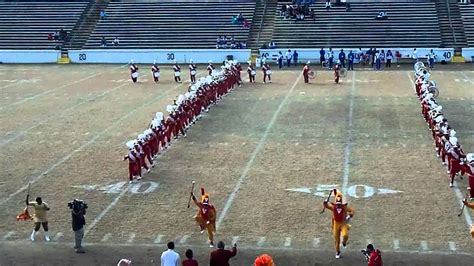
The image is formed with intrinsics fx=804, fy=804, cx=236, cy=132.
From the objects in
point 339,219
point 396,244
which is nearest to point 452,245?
point 396,244

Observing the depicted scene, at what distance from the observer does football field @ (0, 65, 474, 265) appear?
11.8 meters

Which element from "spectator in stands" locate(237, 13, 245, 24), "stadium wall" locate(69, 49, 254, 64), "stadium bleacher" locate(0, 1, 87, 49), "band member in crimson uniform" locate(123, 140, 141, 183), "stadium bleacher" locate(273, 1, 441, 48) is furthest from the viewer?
"spectator in stands" locate(237, 13, 245, 24)

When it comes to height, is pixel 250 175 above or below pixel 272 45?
below

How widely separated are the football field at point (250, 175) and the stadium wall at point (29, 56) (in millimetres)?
13933

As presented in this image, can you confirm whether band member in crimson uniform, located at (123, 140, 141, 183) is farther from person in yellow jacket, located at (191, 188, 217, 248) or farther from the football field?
person in yellow jacket, located at (191, 188, 217, 248)

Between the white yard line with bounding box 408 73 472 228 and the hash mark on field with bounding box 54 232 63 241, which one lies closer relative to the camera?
the hash mark on field with bounding box 54 232 63 241

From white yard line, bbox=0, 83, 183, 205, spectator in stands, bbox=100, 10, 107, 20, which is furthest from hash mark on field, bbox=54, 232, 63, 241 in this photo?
spectator in stands, bbox=100, 10, 107, 20

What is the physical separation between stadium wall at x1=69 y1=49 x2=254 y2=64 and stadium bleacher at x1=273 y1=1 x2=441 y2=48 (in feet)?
9.21

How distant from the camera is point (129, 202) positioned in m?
14.0

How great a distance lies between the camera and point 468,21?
41719 millimetres

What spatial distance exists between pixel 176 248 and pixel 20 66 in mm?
30398

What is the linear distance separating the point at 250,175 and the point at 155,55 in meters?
25.8

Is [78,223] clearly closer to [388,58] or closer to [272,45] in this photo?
[388,58]

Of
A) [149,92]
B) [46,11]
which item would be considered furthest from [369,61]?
[46,11]
